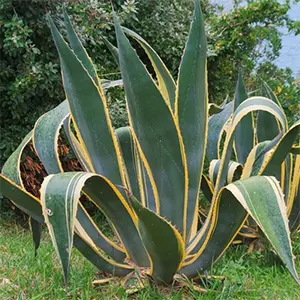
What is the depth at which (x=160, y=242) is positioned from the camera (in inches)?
47.6

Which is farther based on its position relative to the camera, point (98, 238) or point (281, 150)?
point (98, 238)

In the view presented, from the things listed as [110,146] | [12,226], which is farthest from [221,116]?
[12,226]

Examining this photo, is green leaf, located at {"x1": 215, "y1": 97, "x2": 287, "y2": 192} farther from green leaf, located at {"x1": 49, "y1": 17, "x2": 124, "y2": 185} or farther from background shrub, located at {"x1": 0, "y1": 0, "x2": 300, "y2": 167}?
background shrub, located at {"x1": 0, "y1": 0, "x2": 300, "y2": 167}

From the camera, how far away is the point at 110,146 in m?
1.32

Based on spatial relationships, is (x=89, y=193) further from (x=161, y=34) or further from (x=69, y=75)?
(x=161, y=34)

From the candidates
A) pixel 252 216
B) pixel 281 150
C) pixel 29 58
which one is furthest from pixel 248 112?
pixel 29 58

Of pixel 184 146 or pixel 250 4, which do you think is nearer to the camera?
pixel 184 146

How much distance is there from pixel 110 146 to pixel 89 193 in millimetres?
160

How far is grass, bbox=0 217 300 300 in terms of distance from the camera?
136cm

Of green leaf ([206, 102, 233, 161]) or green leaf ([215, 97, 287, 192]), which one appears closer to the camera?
green leaf ([215, 97, 287, 192])

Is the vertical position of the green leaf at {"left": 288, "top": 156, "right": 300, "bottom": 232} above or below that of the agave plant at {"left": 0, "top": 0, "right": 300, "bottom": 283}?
below

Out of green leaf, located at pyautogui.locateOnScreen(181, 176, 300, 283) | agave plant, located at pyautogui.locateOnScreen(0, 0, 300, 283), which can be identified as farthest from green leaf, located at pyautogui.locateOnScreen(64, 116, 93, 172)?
green leaf, located at pyautogui.locateOnScreen(181, 176, 300, 283)

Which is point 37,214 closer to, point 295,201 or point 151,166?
point 151,166

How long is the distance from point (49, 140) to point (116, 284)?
0.46 m
